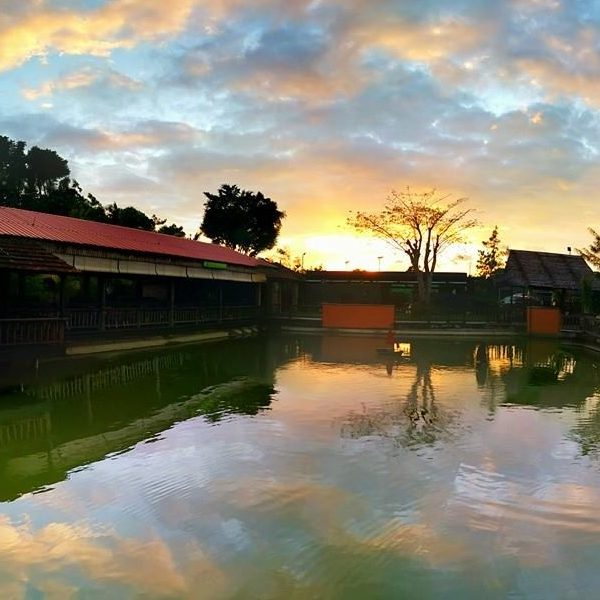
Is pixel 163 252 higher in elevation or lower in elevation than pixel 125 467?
higher

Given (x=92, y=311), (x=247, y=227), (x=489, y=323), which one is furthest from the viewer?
(x=247, y=227)

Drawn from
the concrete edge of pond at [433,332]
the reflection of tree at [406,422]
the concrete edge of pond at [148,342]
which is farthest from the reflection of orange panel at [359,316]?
the reflection of tree at [406,422]

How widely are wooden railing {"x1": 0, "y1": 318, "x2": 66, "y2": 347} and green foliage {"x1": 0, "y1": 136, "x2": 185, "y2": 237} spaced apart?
792 inches

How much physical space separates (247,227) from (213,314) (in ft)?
81.1

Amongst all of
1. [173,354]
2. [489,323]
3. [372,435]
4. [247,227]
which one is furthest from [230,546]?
[247,227]

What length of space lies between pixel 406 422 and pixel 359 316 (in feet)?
63.0

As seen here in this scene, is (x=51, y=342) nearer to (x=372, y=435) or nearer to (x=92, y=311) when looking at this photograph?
(x=92, y=311)

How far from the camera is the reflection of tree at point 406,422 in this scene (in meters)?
8.52

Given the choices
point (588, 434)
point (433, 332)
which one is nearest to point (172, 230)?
point (433, 332)

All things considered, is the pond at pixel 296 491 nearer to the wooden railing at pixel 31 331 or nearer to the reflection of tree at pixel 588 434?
the reflection of tree at pixel 588 434

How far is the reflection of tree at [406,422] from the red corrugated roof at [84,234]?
10.3 meters

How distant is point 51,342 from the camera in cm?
1373

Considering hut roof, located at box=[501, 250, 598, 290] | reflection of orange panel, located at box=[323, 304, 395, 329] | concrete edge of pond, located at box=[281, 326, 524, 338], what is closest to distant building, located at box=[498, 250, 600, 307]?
hut roof, located at box=[501, 250, 598, 290]

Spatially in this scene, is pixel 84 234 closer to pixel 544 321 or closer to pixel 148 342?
pixel 148 342
